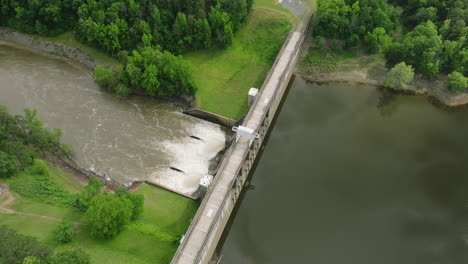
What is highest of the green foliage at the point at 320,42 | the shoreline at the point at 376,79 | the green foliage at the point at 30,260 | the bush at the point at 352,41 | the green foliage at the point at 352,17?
the green foliage at the point at 352,17

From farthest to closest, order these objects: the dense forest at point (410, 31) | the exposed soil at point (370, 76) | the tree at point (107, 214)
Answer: the exposed soil at point (370, 76) < the dense forest at point (410, 31) < the tree at point (107, 214)

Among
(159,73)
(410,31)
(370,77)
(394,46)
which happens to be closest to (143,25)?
(159,73)

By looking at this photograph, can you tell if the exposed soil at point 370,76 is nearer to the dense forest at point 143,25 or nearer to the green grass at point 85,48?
the dense forest at point 143,25

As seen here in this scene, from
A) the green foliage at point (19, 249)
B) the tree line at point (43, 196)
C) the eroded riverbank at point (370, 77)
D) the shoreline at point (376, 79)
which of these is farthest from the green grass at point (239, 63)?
the green foliage at point (19, 249)

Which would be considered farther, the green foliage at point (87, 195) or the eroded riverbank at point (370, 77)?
the eroded riverbank at point (370, 77)

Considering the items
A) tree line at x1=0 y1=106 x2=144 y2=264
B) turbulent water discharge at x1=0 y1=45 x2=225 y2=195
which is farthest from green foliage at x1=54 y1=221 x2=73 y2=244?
turbulent water discharge at x1=0 y1=45 x2=225 y2=195

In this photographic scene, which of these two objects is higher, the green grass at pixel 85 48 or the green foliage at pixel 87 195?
the green grass at pixel 85 48

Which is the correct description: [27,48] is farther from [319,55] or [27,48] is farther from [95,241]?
[319,55]
